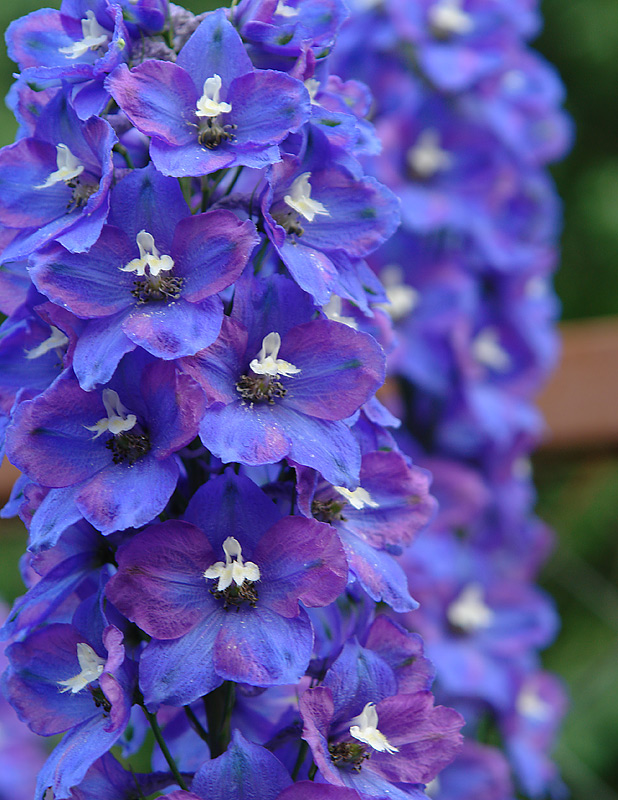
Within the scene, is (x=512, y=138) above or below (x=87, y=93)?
below

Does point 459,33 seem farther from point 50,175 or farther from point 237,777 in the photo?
point 237,777

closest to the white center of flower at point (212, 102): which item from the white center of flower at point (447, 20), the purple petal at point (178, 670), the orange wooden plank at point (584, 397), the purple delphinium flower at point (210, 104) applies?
the purple delphinium flower at point (210, 104)

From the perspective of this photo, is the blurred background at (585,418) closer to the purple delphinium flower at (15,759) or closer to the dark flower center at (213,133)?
the purple delphinium flower at (15,759)

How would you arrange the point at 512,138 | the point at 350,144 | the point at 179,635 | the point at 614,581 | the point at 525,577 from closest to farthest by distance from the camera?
1. the point at 179,635
2. the point at 350,144
3. the point at 512,138
4. the point at 525,577
5. the point at 614,581

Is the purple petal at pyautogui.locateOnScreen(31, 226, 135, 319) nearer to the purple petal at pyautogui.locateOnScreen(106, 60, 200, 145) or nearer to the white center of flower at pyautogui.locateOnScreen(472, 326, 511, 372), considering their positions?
the purple petal at pyautogui.locateOnScreen(106, 60, 200, 145)

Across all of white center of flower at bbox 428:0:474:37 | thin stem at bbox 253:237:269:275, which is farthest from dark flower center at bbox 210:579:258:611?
white center of flower at bbox 428:0:474:37

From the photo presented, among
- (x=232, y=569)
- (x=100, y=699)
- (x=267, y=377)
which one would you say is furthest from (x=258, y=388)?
(x=100, y=699)

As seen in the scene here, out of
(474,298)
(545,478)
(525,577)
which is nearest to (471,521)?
(525,577)

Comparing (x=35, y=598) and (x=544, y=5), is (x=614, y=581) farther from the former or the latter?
(x=35, y=598)
